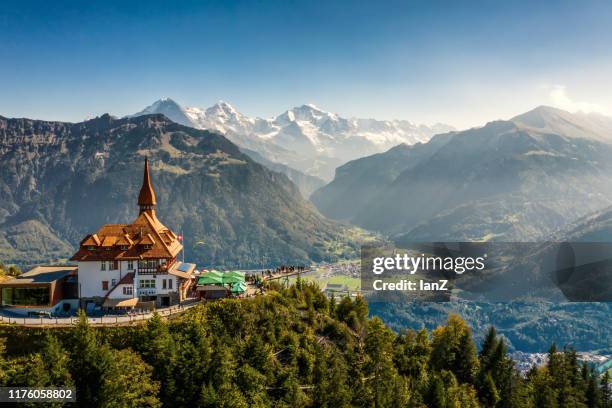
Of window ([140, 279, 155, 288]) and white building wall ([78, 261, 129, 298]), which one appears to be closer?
white building wall ([78, 261, 129, 298])

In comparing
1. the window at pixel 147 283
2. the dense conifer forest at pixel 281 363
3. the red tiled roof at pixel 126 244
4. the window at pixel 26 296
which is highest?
the red tiled roof at pixel 126 244

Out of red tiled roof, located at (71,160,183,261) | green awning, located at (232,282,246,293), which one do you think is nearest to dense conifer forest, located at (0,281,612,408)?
green awning, located at (232,282,246,293)

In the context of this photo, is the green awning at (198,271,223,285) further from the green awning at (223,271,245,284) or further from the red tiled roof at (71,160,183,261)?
the red tiled roof at (71,160,183,261)

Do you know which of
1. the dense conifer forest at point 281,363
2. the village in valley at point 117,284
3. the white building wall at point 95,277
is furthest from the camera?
the white building wall at point 95,277

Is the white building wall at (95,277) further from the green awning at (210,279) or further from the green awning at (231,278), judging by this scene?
the green awning at (231,278)

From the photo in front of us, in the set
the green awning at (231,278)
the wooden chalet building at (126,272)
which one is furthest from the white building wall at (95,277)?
the green awning at (231,278)

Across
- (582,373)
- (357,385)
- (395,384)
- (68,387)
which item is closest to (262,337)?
(357,385)
